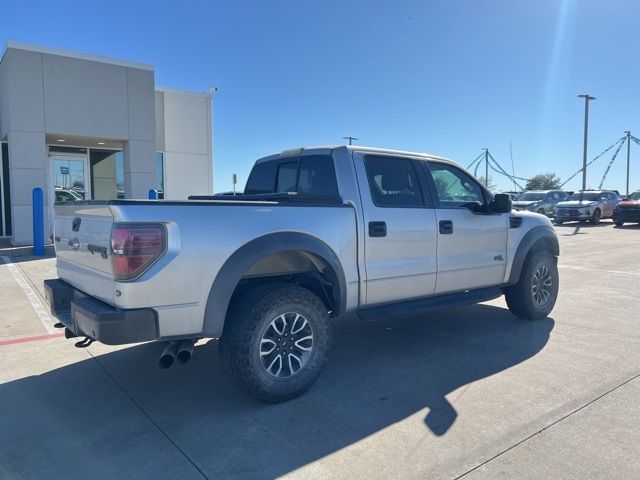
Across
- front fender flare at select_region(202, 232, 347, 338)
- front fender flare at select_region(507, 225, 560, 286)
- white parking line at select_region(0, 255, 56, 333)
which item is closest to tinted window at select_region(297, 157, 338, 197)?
front fender flare at select_region(202, 232, 347, 338)

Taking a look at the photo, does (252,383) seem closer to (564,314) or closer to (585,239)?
(564,314)

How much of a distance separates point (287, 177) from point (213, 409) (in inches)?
94.9

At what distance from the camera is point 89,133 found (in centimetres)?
1376

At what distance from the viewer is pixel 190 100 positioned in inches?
654

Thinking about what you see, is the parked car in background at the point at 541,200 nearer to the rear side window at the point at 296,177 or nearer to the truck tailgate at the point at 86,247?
the rear side window at the point at 296,177

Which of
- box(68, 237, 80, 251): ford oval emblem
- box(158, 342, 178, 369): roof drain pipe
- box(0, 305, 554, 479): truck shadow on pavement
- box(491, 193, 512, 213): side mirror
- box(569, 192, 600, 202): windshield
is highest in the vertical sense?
box(569, 192, 600, 202): windshield

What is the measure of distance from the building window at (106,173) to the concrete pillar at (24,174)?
254 centimetres

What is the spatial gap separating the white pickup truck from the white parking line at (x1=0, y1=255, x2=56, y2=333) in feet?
6.75

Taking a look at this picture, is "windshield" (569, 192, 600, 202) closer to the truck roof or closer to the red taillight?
the truck roof

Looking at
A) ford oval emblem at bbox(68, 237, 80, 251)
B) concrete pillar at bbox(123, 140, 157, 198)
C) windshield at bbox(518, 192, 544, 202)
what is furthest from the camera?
windshield at bbox(518, 192, 544, 202)

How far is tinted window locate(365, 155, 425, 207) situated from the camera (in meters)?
4.60

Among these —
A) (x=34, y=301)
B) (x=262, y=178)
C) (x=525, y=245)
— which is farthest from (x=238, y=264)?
(x=34, y=301)

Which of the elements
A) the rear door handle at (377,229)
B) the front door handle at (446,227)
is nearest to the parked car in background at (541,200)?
the front door handle at (446,227)

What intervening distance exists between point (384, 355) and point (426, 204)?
150 centimetres
